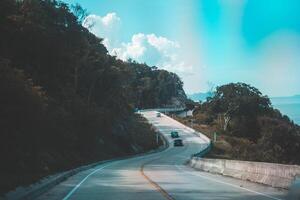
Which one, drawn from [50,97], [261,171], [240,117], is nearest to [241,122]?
[240,117]

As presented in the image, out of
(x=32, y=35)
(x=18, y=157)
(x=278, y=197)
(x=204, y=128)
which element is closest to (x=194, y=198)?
(x=278, y=197)

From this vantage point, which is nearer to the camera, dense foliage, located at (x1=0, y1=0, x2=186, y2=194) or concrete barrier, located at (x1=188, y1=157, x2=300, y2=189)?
concrete barrier, located at (x1=188, y1=157, x2=300, y2=189)

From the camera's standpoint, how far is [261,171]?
88.7ft

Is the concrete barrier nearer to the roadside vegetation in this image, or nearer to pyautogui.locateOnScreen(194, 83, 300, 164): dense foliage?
the roadside vegetation

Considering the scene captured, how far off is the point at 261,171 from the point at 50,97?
30.1m

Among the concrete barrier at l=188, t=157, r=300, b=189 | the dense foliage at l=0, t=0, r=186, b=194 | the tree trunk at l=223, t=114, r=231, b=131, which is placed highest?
the tree trunk at l=223, t=114, r=231, b=131

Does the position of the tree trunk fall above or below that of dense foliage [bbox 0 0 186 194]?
above

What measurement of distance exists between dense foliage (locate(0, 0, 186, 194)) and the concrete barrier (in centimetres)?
989

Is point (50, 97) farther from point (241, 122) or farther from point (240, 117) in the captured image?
point (240, 117)

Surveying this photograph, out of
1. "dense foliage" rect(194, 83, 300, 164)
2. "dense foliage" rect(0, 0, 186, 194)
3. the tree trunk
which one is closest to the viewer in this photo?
"dense foliage" rect(0, 0, 186, 194)

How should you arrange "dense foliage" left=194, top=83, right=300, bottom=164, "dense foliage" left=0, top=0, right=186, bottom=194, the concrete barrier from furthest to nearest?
"dense foliage" left=194, top=83, right=300, bottom=164 → "dense foliage" left=0, top=0, right=186, bottom=194 → the concrete barrier

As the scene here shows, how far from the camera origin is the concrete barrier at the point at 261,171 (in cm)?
2273

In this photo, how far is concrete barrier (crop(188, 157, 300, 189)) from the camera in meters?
22.7

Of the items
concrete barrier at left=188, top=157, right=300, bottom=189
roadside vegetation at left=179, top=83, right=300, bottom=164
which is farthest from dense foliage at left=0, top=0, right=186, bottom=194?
roadside vegetation at left=179, top=83, right=300, bottom=164
